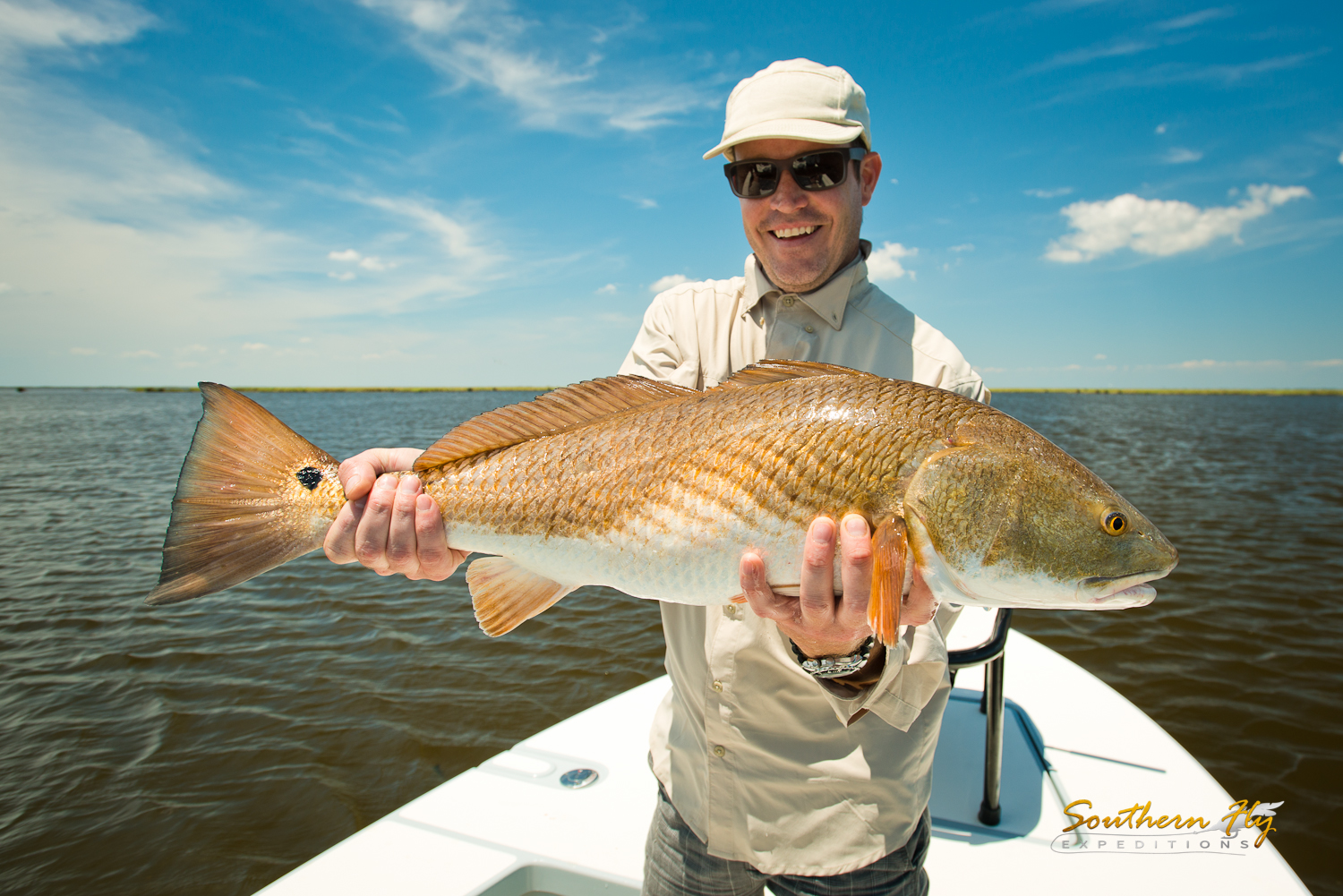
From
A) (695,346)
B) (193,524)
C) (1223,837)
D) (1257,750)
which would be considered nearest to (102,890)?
(193,524)

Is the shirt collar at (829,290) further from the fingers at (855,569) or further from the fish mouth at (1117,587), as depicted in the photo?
the fish mouth at (1117,587)

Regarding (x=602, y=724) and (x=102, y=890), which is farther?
(x=102, y=890)

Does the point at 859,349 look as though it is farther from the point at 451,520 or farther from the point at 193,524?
the point at 193,524

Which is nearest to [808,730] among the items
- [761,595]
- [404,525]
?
[761,595]

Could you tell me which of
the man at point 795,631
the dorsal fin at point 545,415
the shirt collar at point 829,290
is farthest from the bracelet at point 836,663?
the shirt collar at point 829,290

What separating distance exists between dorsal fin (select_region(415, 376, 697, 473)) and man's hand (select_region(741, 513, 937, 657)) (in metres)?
0.81

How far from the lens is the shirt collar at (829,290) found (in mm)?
2789

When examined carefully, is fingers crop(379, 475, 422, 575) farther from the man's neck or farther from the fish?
the man's neck

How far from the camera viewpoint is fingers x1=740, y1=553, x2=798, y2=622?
2182mm

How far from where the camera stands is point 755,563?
7.13 ft

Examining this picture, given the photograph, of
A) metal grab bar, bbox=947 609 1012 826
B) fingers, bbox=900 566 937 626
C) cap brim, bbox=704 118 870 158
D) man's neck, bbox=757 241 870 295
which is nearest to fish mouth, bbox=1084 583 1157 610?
fingers, bbox=900 566 937 626

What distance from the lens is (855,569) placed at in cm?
211

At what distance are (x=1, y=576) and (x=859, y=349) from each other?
17408 mm

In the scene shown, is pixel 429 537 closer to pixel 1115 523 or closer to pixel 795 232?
pixel 795 232
